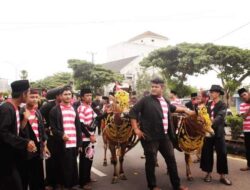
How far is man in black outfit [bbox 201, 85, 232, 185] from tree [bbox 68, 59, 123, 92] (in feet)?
97.7

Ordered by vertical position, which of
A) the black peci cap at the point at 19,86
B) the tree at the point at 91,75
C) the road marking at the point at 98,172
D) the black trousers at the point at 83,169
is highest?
the tree at the point at 91,75

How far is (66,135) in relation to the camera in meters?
5.75

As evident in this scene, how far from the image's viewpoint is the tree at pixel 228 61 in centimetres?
3080

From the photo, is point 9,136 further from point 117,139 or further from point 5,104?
point 117,139

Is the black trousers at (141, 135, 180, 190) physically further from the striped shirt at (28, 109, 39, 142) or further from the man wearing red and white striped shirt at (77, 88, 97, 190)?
the striped shirt at (28, 109, 39, 142)

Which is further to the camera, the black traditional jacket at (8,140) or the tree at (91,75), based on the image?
the tree at (91,75)

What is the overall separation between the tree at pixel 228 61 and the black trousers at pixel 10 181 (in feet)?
92.8

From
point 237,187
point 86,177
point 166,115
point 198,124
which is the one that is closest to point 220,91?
point 198,124

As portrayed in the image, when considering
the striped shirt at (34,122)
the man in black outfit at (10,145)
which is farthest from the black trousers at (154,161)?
the man in black outfit at (10,145)

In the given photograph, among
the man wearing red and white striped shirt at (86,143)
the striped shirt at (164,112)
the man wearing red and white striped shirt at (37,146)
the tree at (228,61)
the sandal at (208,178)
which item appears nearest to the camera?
the man wearing red and white striped shirt at (37,146)

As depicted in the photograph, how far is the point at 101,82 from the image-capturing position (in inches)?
1464

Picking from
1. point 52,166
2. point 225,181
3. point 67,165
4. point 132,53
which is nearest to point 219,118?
point 225,181

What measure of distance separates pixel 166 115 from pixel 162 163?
2.83 meters

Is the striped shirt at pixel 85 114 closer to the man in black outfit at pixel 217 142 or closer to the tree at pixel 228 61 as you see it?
the man in black outfit at pixel 217 142
